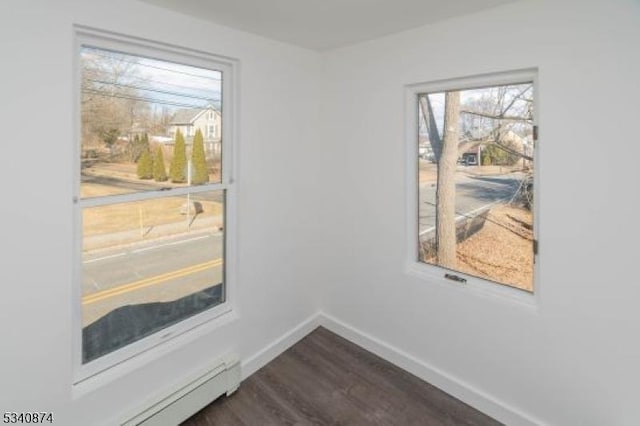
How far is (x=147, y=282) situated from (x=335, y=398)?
Result: 1.49m

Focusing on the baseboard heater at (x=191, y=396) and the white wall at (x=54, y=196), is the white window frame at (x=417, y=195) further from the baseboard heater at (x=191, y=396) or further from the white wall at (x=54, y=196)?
the baseboard heater at (x=191, y=396)

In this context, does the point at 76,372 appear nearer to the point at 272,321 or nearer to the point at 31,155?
the point at 31,155

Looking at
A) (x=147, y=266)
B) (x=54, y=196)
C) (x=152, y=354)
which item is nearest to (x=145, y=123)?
(x=54, y=196)

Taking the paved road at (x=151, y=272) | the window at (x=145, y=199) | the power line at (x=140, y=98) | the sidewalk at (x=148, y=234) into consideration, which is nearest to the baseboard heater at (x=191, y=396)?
the window at (x=145, y=199)

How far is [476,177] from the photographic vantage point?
228cm

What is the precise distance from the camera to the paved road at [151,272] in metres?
1.86

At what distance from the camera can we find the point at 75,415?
1679 mm

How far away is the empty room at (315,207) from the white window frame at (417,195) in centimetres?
2

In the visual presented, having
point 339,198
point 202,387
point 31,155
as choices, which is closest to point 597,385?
point 339,198

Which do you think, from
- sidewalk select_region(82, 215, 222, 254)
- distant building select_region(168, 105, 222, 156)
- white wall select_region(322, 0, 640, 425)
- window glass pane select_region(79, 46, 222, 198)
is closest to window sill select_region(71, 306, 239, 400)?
sidewalk select_region(82, 215, 222, 254)

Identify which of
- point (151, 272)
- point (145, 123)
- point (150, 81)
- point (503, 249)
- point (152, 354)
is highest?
point (150, 81)

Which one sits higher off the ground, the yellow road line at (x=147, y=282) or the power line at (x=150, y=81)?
the power line at (x=150, y=81)

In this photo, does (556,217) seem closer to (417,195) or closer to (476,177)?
(476,177)

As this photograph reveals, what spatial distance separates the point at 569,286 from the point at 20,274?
107 inches
